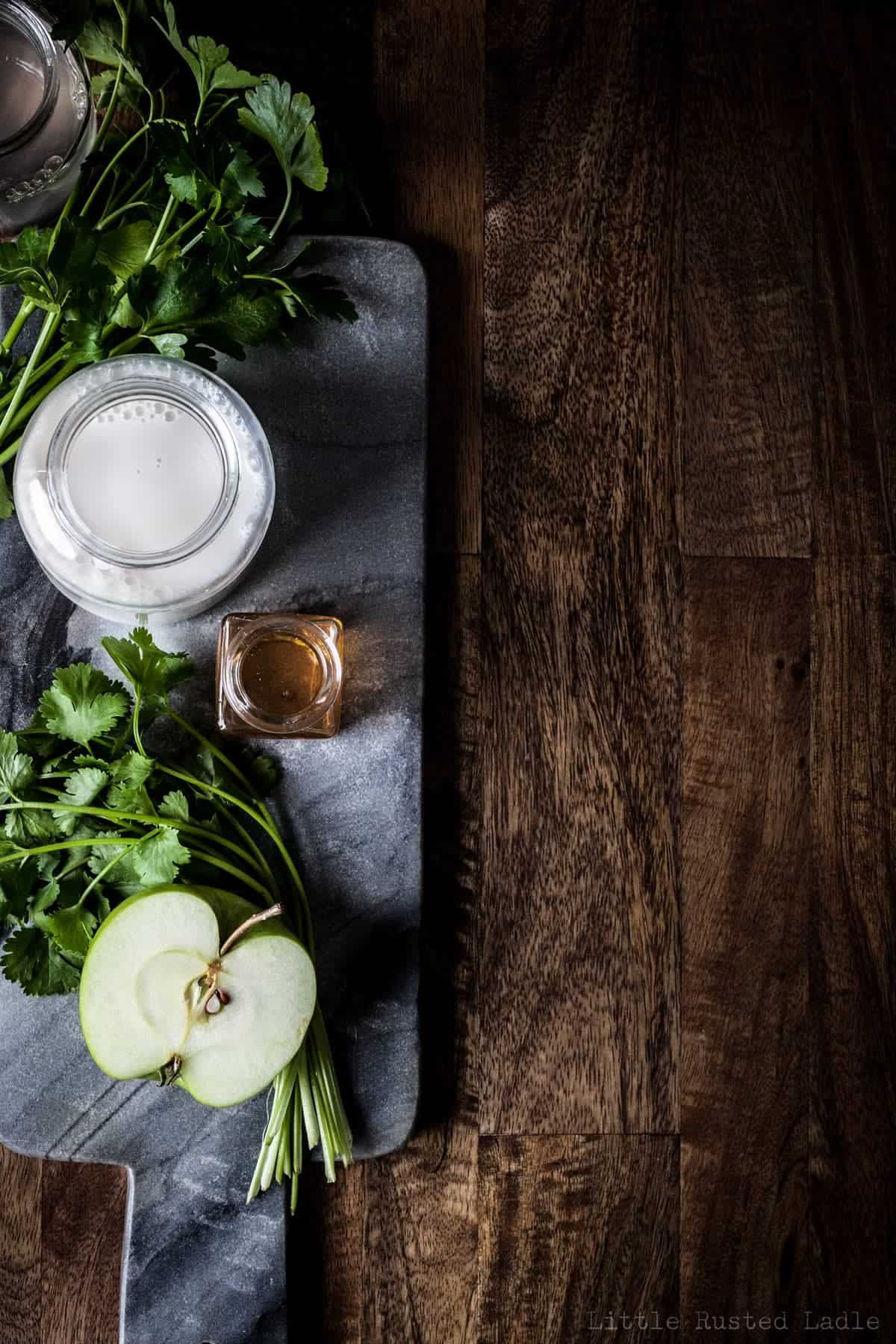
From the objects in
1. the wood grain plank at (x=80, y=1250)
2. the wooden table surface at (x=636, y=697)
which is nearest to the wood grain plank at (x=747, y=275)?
the wooden table surface at (x=636, y=697)

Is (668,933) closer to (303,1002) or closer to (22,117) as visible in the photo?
(303,1002)

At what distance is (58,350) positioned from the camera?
62 cm

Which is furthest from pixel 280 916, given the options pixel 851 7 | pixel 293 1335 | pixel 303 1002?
pixel 851 7

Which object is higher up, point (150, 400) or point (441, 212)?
point (441, 212)

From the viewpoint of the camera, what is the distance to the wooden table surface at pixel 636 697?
74cm

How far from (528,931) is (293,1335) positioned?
31cm

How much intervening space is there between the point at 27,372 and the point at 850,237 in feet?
1.84

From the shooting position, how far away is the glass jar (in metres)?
0.62

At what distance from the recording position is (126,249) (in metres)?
0.60

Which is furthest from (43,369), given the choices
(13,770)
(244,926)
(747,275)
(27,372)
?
(747,275)

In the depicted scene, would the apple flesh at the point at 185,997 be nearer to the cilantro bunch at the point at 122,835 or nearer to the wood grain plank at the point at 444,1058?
the cilantro bunch at the point at 122,835

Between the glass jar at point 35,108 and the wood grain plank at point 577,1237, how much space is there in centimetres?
68

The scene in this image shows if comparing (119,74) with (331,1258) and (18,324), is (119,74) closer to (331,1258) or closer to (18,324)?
(18,324)

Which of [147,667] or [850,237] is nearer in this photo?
[147,667]
